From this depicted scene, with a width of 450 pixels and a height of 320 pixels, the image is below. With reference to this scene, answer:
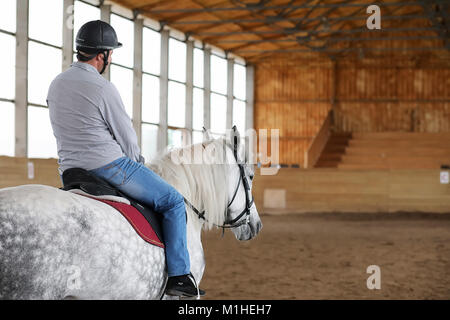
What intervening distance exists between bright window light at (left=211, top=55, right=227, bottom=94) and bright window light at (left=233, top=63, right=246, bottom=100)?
1.01 meters

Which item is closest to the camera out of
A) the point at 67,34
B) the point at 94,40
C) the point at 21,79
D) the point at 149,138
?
the point at 94,40

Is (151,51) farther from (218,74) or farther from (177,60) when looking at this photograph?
(218,74)

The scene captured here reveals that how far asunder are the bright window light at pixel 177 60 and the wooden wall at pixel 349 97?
20.4 ft

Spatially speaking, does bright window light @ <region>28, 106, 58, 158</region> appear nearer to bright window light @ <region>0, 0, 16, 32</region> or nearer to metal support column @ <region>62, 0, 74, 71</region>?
metal support column @ <region>62, 0, 74, 71</region>

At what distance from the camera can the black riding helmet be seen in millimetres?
2885

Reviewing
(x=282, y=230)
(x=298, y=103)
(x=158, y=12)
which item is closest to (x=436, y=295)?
(x=282, y=230)

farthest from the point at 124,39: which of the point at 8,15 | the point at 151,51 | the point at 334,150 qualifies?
the point at 334,150

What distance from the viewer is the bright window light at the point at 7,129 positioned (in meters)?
14.4

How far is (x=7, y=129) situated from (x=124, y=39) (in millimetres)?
5928

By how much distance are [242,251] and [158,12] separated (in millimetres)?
12609

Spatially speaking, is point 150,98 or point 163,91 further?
point 163,91

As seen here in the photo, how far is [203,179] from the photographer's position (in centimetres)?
335

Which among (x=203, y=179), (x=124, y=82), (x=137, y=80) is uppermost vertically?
(x=137, y=80)

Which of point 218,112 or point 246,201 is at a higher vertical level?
point 218,112
